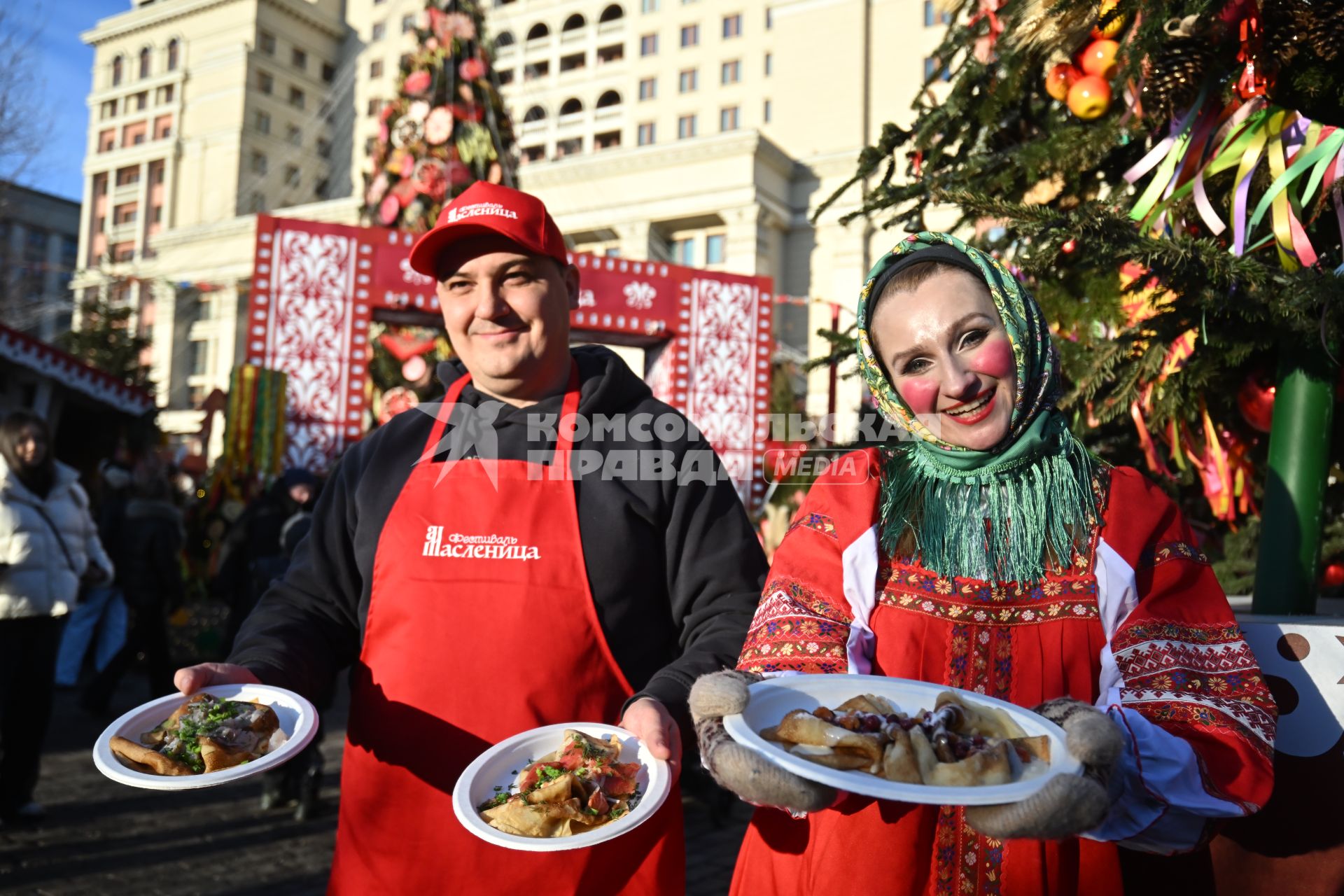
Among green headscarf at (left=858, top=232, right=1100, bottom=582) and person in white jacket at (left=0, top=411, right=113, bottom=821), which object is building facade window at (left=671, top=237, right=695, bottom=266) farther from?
green headscarf at (left=858, top=232, right=1100, bottom=582)

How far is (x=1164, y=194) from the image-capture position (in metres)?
2.83

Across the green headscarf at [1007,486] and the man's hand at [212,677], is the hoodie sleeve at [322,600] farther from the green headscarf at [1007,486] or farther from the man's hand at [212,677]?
the green headscarf at [1007,486]

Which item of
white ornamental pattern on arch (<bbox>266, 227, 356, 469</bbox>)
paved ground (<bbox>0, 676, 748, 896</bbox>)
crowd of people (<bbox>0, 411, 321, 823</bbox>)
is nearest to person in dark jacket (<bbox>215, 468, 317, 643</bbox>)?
crowd of people (<bbox>0, 411, 321, 823</bbox>)

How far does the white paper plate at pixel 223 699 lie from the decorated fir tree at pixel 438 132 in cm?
708

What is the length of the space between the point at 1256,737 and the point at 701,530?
3.71 ft

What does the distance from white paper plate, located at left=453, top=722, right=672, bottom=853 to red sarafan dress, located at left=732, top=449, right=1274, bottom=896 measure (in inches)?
10.4

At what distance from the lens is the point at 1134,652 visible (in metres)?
1.65

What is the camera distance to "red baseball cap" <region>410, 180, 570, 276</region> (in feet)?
7.39

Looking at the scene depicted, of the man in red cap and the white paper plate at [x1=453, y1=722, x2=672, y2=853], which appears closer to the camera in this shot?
the white paper plate at [x1=453, y1=722, x2=672, y2=853]

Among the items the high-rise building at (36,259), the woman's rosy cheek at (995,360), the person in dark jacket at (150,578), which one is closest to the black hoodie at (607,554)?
the woman's rosy cheek at (995,360)

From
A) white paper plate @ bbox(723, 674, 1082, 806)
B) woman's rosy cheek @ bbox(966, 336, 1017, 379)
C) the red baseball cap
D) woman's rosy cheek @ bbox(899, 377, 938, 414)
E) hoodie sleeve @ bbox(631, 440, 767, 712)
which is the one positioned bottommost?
white paper plate @ bbox(723, 674, 1082, 806)

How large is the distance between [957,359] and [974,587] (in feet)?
1.39

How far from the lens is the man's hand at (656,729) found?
5.84ft

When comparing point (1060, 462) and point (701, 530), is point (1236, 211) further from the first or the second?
point (701, 530)
